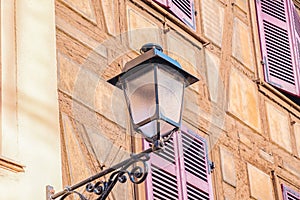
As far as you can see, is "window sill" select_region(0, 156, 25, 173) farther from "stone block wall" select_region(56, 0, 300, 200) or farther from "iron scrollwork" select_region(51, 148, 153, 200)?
"stone block wall" select_region(56, 0, 300, 200)

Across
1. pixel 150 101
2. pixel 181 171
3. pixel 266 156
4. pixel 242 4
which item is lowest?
pixel 150 101

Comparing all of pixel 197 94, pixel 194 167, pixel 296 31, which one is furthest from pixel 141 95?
pixel 296 31

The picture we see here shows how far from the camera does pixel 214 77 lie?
9766 mm

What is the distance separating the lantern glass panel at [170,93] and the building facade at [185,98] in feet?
3.04

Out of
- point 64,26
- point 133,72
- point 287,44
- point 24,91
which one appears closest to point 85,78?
point 64,26

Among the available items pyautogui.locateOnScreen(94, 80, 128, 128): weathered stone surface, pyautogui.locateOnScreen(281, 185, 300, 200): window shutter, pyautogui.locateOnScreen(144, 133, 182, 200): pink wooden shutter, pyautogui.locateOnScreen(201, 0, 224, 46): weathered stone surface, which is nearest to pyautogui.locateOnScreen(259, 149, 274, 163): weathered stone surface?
pyautogui.locateOnScreen(281, 185, 300, 200): window shutter

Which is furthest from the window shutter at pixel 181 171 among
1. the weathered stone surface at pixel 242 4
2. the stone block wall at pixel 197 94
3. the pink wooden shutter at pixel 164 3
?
the weathered stone surface at pixel 242 4

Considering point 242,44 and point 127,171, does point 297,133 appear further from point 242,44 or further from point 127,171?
point 127,171

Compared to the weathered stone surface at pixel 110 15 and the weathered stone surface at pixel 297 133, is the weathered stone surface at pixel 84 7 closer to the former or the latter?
the weathered stone surface at pixel 110 15

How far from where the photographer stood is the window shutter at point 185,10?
9406 millimetres

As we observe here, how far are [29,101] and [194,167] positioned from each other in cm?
231

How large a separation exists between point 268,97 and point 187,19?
140 centimetres

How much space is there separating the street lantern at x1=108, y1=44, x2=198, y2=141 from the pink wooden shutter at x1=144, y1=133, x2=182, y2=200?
6.13ft

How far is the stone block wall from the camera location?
759cm
